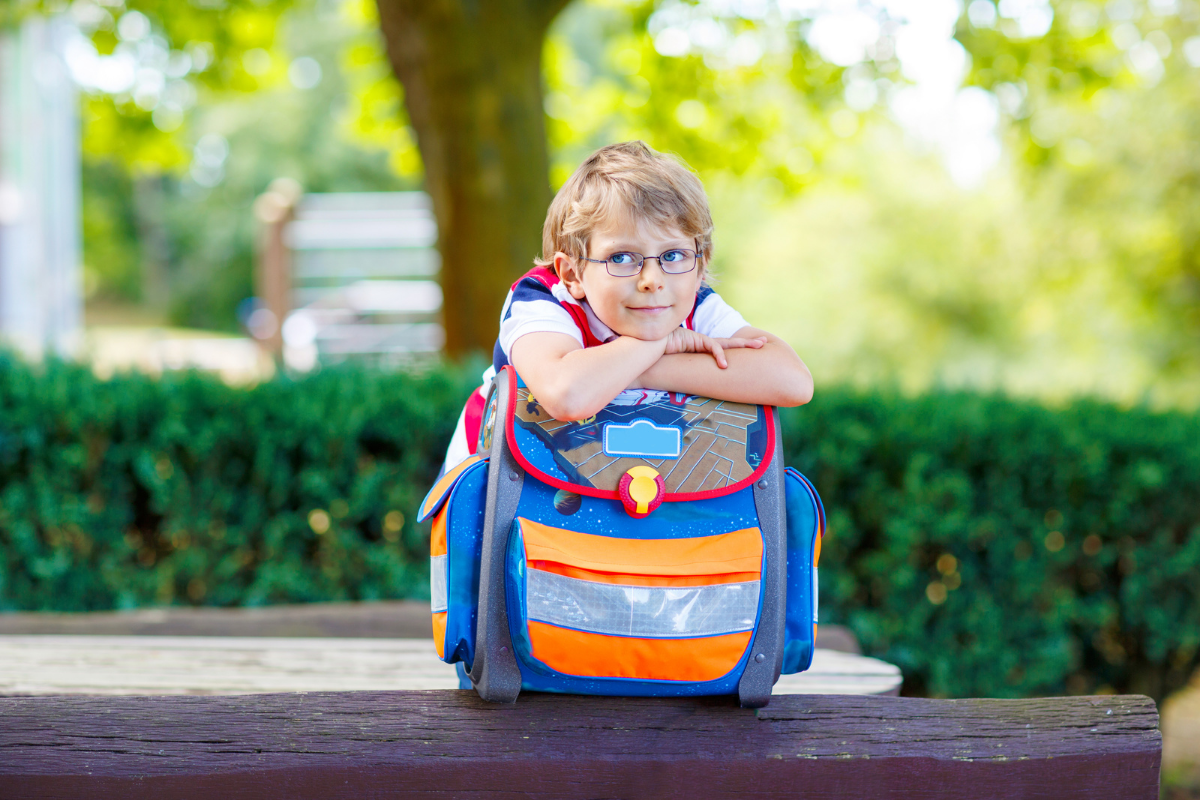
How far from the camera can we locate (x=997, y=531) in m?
3.43

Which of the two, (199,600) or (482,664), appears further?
(199,600)

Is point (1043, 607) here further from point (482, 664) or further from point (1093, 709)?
point (482, 664)

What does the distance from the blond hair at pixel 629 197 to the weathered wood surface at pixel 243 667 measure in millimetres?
1120

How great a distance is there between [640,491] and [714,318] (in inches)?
16.5

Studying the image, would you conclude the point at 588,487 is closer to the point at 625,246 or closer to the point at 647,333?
the point at 647,333

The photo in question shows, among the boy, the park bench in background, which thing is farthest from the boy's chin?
the park bench in background

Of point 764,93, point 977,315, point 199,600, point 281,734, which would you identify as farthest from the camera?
point 977,315

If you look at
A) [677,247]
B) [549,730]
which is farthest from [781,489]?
[549,730]

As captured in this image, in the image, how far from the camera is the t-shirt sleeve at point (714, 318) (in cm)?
171

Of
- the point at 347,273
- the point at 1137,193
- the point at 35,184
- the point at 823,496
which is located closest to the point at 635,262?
the point at 823,496

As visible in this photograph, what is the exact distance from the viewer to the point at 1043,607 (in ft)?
11.5

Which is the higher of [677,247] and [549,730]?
[677,247]

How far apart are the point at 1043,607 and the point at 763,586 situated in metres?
2.49

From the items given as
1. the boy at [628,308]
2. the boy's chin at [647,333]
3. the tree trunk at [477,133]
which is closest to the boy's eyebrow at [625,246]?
the boy at [628,308]
